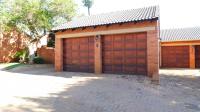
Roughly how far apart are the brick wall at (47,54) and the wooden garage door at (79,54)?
273 inches

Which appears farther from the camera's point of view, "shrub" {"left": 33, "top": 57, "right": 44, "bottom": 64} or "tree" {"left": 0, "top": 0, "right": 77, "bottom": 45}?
"shrub" {"left": 33, "top": 57, "right": 44, "bottom": 64}

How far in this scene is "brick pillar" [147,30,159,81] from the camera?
14.4 m

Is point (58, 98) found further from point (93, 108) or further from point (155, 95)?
point (155, 95)

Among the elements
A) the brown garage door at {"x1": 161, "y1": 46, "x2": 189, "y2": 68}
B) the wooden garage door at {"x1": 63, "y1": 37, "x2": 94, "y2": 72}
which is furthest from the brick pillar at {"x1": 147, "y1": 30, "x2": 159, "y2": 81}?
the brown garage door at {"x1": 161, "y1": 46, "x2": 189, "y2": 68}

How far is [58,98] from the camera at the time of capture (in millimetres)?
8500

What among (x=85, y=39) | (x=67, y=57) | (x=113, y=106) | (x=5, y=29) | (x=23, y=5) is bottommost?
(x=113, y=106)

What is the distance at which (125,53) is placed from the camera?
1583 cm

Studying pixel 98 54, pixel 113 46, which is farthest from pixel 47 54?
pixel 113 46

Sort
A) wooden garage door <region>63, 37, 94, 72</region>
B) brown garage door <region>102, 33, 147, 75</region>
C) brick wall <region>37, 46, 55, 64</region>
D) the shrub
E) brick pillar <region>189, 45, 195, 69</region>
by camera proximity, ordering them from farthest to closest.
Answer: brick wall <region>37, 46, 55, 64</region> < the shrub < brick pillar <region>189, 45, 195, 69</region> < wooden garage door <region>63, 37, 94, 72</region> < brown garage door <region>102, 33, 147, 75</region>

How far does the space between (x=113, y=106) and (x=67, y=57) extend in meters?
11.1

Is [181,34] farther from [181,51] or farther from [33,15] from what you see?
[33,15]

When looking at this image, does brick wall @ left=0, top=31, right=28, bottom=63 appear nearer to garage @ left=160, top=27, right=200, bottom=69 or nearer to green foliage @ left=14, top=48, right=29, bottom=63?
green foliage @ left=14, top=48, right=29, bottom=63

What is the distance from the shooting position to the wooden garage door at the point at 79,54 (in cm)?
1725

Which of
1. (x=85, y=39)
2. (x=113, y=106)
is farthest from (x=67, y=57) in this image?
(x=113, y=106)
